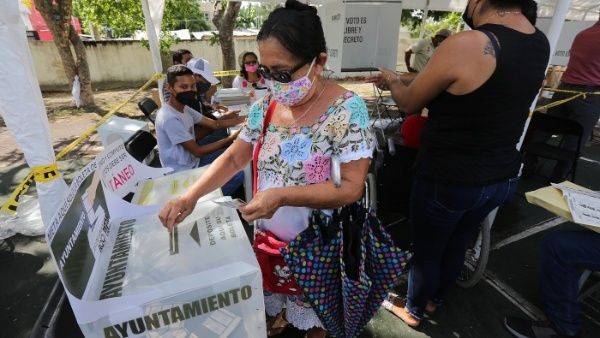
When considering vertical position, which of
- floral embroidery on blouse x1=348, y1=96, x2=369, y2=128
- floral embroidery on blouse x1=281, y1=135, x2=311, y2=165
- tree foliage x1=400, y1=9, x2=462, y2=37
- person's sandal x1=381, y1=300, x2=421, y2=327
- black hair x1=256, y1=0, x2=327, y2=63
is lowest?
person's sandal x1=381, y1=300, x2=421, y2=327

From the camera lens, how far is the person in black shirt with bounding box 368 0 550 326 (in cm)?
124

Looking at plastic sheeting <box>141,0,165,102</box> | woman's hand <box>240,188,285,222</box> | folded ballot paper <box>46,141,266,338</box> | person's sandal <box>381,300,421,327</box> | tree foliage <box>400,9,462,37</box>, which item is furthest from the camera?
tree foliage <box>400,9,462,37</box>

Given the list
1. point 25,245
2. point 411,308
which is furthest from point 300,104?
point 25,245

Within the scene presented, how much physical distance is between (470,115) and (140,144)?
2770 mm

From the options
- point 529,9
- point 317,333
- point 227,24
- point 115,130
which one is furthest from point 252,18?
point 317,333

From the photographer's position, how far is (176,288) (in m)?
0.94

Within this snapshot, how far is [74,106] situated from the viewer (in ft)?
28.1

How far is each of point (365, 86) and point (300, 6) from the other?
11858 mm

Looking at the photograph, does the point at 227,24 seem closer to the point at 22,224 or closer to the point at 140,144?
the point at 140,144

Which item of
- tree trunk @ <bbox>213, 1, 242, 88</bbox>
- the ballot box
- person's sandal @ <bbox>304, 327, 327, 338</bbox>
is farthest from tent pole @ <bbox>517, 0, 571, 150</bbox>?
tree trunk @ <bbox>213, 1, 242, 88</bbox>

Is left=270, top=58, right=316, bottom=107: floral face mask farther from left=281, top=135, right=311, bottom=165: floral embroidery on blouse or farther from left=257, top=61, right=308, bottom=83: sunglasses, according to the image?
left=281, top=135, right=311, bottom=165: floral embroidery on blouse

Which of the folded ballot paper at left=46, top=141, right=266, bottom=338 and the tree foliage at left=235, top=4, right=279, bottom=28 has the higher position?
the tree foliage at left=235, top=4, right=279, bottom=28

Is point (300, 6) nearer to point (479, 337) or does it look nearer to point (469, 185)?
point (469, 185)

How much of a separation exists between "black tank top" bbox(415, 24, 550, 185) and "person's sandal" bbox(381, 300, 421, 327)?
3.46ft
